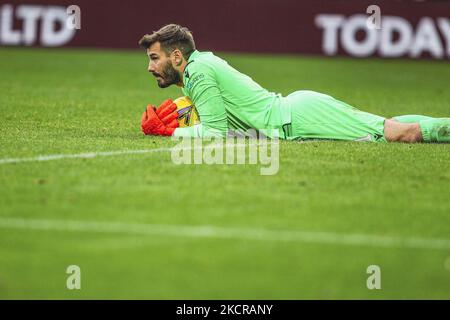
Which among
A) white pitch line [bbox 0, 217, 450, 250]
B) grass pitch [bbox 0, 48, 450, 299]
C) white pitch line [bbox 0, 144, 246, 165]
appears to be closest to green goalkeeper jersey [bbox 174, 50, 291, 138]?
grass pitch [bbox 0, 48, 450, 299]

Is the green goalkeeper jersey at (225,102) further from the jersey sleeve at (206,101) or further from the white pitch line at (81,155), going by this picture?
the white pitch line at (81,155)

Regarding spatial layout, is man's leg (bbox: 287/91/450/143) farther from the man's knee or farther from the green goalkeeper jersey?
the green goalkeeper jersey

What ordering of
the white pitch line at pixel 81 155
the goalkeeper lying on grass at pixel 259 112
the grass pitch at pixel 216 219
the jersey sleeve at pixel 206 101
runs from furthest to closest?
the goalkeeper lying on grass at pixel 259 112 → the jersey sleeve at pixel 206 101 → the white pitch line at pixel 81 155 → the grass pitch at pixel 216 219

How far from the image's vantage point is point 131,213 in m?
8.38

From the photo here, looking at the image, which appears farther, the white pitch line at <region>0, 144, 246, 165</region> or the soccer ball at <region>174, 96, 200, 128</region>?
the soccer ball at <region>174, 96, 200, 128</region>

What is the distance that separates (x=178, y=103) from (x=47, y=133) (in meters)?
1.58

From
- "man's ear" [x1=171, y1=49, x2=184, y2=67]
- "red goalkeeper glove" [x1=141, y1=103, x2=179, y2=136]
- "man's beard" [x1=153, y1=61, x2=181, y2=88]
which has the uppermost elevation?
"man's ear" [x1=171, y1=49, x2=184, y2=67]

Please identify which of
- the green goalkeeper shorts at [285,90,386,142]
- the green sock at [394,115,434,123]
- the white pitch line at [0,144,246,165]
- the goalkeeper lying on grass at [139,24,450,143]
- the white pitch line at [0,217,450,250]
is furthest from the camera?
the green sock at [394,115,434,123]

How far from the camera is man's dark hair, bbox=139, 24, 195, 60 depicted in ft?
39.5

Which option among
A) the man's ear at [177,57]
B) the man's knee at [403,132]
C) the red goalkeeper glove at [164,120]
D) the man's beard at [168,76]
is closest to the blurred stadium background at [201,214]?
the red goalkeeper glove at [164,120]

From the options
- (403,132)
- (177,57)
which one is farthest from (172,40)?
(403,132)

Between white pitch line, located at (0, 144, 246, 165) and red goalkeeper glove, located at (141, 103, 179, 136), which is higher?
red goalkeeper glove, located at (141, 103, 179, 136)

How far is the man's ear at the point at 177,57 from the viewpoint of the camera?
1205cm

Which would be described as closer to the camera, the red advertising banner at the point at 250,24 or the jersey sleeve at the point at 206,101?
the jersey sleeve at the point at 206,101
